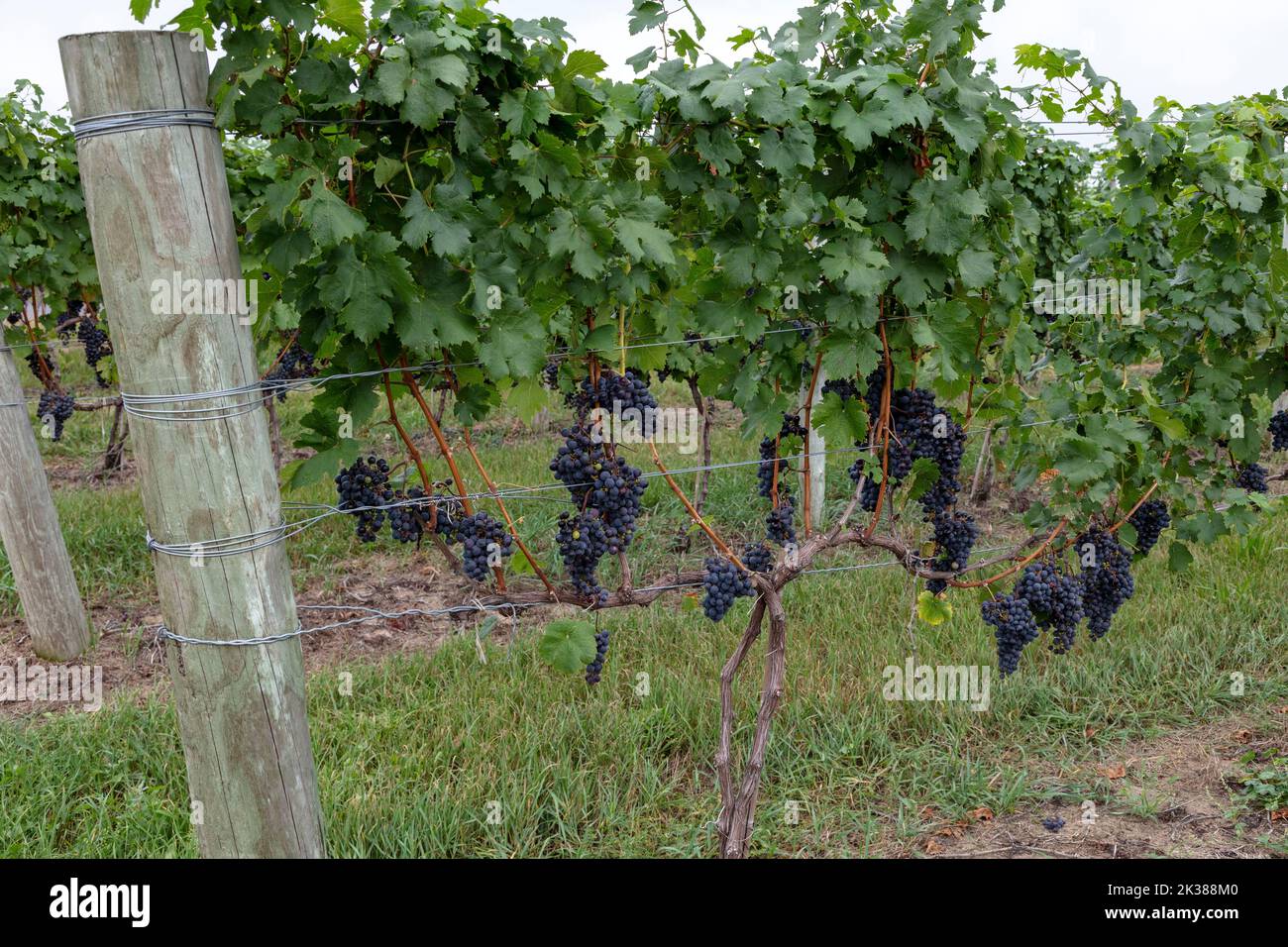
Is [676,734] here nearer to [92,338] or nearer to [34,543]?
[34,543]

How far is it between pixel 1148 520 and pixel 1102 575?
475 millimetres

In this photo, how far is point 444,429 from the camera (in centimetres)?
955

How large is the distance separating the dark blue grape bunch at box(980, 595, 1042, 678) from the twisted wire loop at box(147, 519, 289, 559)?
2447mm

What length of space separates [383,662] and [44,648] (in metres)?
1.84

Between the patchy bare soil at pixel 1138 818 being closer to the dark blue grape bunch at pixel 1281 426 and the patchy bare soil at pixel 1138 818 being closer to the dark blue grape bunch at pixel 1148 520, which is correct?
the dark blue grape bunch at pixel 1148 520

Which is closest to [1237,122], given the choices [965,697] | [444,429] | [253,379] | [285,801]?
[965,697]

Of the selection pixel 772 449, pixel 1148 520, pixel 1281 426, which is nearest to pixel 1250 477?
pixel 1281 426

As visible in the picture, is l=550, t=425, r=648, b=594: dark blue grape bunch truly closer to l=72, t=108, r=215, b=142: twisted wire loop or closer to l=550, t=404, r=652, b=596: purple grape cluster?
l=550, t=404, r=652, b=596: purple grape cluster

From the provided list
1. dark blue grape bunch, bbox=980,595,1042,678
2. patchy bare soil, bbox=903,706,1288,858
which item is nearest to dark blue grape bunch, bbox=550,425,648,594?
dark blue grape bunch, bbox=980,595,1042,678

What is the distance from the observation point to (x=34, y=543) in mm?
5160

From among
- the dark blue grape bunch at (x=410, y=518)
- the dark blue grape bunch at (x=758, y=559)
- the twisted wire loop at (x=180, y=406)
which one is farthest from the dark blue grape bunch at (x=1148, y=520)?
the twisted wire loop at (x=180, y=406)

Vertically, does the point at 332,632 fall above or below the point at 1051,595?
below

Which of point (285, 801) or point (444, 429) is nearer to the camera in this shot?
point (285, 801)
